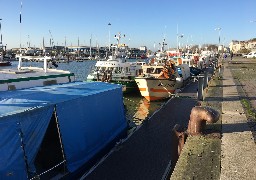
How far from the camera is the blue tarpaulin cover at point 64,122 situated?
9.17 meters

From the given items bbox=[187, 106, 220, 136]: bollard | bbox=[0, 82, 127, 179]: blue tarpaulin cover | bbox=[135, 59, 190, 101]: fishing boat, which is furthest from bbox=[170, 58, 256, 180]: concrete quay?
bbox=[135, 59, 190, 101]: fishing boat

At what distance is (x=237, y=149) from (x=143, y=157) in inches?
188

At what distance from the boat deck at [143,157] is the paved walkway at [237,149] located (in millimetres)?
2423

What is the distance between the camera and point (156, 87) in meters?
33.0

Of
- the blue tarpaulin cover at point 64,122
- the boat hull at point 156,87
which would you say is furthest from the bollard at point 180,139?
the boat hull at point 156,87

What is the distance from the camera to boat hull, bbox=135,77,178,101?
3291 centimetres

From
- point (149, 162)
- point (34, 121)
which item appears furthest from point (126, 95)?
point (34, 121)

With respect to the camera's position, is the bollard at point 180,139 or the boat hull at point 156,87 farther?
the boat hull at point 156,87

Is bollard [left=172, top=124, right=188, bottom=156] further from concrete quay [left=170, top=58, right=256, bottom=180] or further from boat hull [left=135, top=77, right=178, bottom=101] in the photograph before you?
boat hull [left=135, top=77, right=178, bottom=101]

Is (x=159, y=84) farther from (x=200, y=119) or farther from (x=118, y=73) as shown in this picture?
(x=200, y=119)

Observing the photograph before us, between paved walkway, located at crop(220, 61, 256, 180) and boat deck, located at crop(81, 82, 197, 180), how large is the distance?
242 centimetres

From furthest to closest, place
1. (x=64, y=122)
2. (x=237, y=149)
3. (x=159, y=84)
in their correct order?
1. (x=159, y=84)
2. (x=64, y=122)
3. (x=237, y=149)

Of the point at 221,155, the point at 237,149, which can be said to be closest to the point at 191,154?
the point at 221,155

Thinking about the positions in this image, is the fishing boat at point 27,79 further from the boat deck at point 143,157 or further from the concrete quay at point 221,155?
the concrete quay at point 221,155
